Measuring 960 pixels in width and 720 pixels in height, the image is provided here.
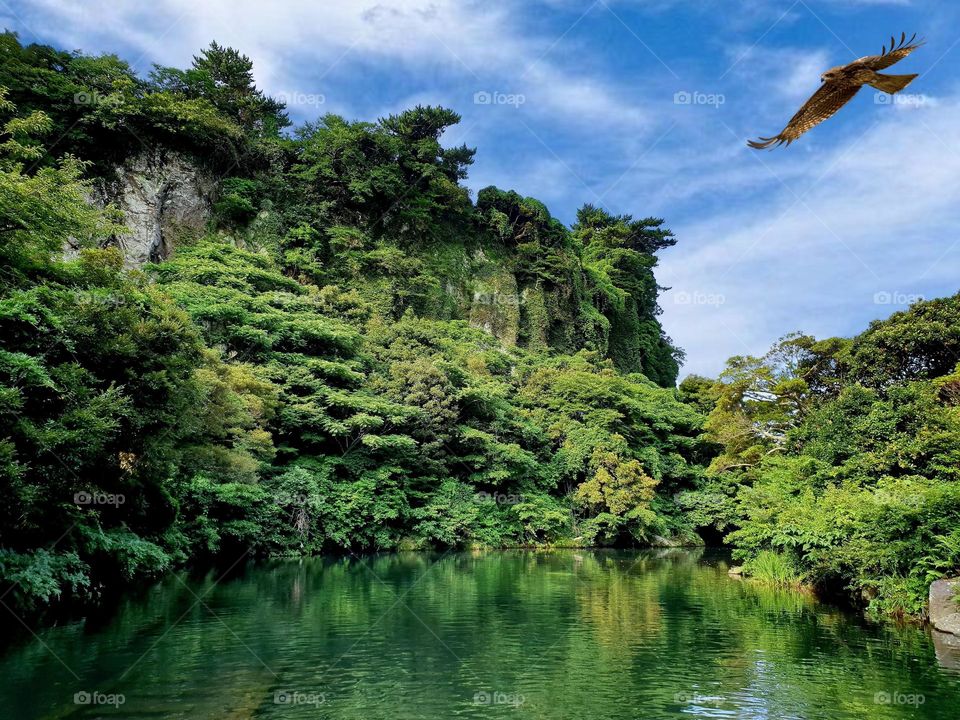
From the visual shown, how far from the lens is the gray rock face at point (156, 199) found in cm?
3522

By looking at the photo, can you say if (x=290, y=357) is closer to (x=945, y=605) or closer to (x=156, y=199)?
(x=156, y=199)

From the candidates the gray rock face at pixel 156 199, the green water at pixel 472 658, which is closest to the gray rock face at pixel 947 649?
the green water at pixel 472 658

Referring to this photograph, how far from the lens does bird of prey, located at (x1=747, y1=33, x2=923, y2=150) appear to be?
5.66 meters

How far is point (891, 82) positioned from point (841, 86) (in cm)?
55

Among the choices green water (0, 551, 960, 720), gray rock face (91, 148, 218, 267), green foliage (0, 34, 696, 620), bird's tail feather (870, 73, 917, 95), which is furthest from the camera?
gray rock face (91, 148, 218, 267)

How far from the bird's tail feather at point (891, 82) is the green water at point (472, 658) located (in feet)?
20.9

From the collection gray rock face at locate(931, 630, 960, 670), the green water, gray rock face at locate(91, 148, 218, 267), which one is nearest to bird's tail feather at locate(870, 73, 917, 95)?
the green water

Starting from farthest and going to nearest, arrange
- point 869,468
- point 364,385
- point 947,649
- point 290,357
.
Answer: point 364,385 → point 290,357 → point 869,468 → point 947,649

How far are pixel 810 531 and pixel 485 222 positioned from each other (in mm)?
37898

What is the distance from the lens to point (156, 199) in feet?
120

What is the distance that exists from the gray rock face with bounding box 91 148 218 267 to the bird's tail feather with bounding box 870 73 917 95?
35.1m

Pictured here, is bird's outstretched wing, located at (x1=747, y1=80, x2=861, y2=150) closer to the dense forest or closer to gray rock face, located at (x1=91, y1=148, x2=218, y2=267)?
the dense forest

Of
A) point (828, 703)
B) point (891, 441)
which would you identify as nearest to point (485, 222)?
point (891, 441)

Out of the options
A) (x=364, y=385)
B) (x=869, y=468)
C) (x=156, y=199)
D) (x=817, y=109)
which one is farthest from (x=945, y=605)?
(x=156, y=199)
